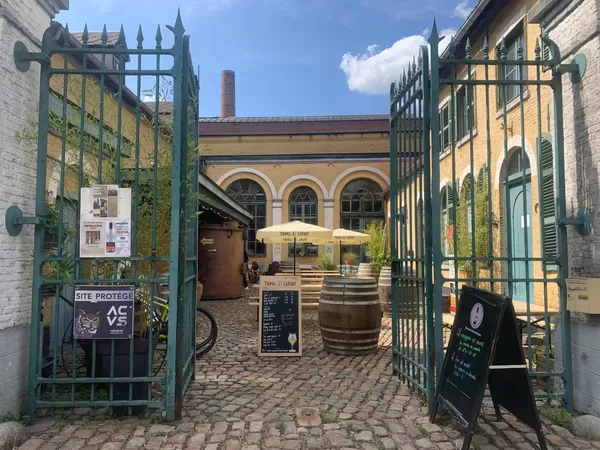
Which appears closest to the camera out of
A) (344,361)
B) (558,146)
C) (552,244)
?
(558,146)

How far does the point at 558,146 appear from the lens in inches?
156

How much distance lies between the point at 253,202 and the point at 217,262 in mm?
10113

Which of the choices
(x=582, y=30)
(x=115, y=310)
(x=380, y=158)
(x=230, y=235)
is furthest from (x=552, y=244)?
(x=380, y=158)

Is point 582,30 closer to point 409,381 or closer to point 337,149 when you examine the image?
point 409,381

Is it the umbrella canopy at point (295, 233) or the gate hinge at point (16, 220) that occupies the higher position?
the umbrella canopy at point (295, 233)

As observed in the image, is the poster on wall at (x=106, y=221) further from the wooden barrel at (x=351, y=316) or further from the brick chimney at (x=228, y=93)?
the brick chimney at (x=228, y=93)

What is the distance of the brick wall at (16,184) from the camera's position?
3.48 metres

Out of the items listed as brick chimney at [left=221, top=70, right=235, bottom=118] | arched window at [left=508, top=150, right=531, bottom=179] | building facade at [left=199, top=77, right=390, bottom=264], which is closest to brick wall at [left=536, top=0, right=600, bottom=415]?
arched window at [left=508, top=150, right=531, bottom=179]

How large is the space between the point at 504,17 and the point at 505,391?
28.0 ft

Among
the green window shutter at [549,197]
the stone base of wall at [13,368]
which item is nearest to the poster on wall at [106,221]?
the stone base of wall at [13,368]

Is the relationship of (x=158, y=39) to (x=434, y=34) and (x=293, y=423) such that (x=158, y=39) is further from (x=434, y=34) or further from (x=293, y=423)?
(x=293, y=423)

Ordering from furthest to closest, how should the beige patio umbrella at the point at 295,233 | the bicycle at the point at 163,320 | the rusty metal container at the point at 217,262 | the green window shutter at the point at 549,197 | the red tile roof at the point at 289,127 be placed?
the red tile roof at the point at 289,127, the rusty metal container at the point at 217,262, the beige patio umbrella at the point at 295,233, the green window shutter at the point at 549,197, the bicycle at the point at 163,320

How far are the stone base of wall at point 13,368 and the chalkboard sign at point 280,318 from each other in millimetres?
2859

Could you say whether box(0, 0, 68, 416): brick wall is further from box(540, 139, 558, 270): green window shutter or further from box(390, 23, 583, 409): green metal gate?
box(540, 139, 558, 270): green window shutter
